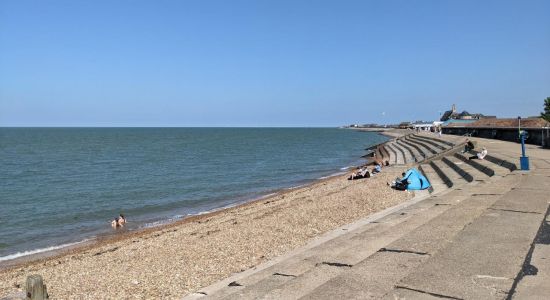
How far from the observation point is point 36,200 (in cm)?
2323

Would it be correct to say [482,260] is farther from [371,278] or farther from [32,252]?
[32,252]

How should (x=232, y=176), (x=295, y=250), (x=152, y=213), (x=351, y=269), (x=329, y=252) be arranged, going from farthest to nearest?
(x=232, y=176) < (x=152, y=213) < (x=295, y=250) < (x=329, y=252) < (x=351, y=269)

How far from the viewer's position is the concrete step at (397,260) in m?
5.18

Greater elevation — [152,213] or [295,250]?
[295,250]

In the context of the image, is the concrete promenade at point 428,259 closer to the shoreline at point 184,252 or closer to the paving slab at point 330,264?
the paving slab at point 330,264

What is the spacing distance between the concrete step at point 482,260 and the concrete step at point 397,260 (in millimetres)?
166

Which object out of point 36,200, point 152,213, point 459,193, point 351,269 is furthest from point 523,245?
point 36,200

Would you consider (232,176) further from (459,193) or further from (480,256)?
(480,256)

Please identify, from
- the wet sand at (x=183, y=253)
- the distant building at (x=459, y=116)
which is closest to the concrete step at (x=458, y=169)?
the wet sand at (x=183, y=253)

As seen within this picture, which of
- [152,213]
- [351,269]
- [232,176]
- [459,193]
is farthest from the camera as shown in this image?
[232,176]

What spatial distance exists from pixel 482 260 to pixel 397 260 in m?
1.16

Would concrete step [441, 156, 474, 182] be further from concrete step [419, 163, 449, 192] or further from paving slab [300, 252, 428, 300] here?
paving slab [300, 252, 428, 300]

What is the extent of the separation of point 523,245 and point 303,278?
350 cm

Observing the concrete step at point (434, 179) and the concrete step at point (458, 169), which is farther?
the concrete step at point (434, 179)
